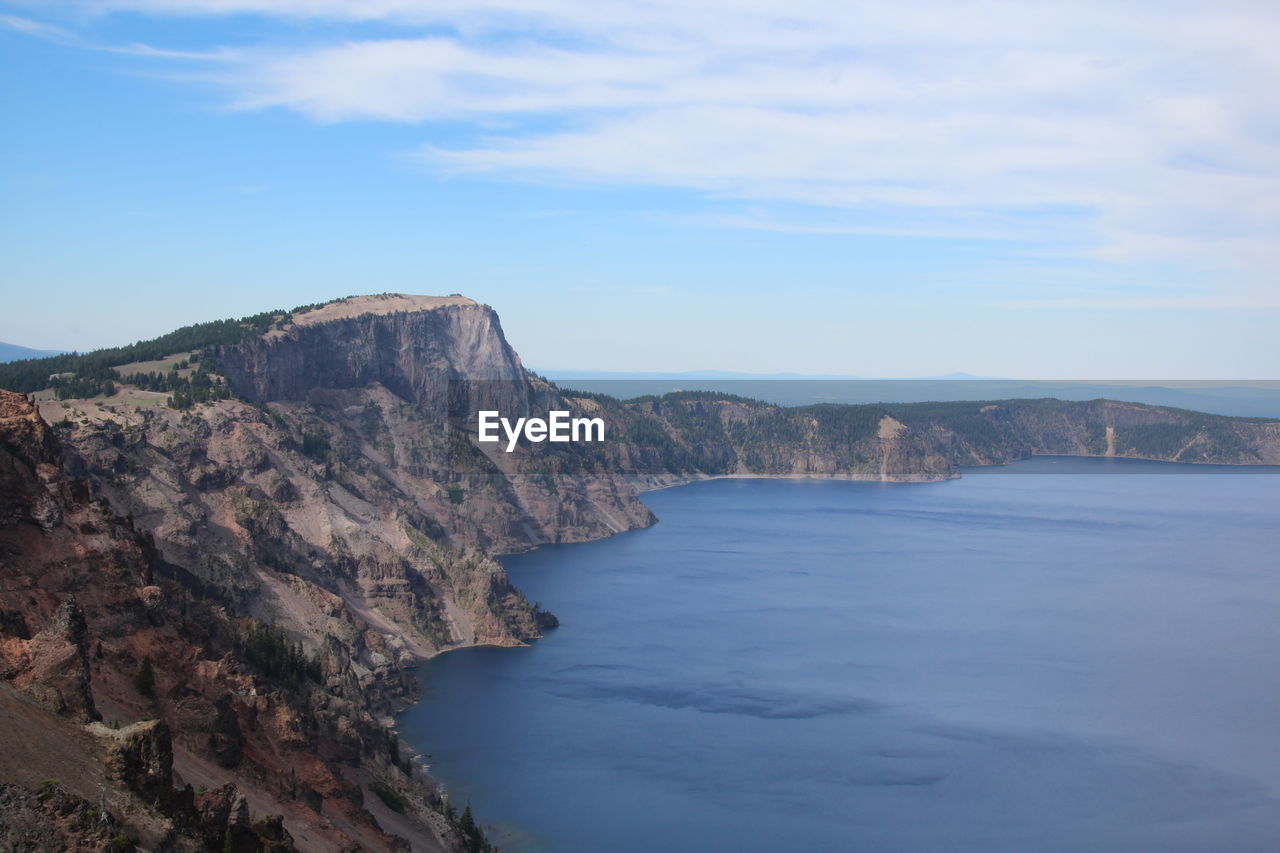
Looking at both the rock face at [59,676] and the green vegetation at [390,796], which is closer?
the rock face at [59,676]

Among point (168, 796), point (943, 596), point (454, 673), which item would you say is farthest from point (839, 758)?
point (943, 596)

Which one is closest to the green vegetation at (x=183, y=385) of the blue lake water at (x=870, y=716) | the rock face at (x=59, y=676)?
the blue lake water at (x=870, y=716)

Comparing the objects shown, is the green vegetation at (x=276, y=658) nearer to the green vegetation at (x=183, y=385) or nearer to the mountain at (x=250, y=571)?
the mountain at (x=250, y=571)

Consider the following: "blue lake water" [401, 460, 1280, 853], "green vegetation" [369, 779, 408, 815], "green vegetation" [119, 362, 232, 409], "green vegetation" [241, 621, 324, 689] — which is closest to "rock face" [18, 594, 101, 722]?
"green vegetation" [369, 779, 408, 815]

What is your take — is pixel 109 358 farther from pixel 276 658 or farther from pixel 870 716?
pixel 870 716

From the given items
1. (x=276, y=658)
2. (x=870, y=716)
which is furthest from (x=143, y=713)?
(x=870, y=716)

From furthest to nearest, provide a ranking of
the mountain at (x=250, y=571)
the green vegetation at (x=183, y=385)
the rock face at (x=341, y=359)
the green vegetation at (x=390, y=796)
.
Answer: the rock face at (x=341, y=359) < the green vegetation at (x=183, y=385) < the green vegetation at (x=390, y=796) < the mountain at (x=250, y=571)

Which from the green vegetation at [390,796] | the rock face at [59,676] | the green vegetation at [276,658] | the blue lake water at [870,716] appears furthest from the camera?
the green vegetation at [276,658]
